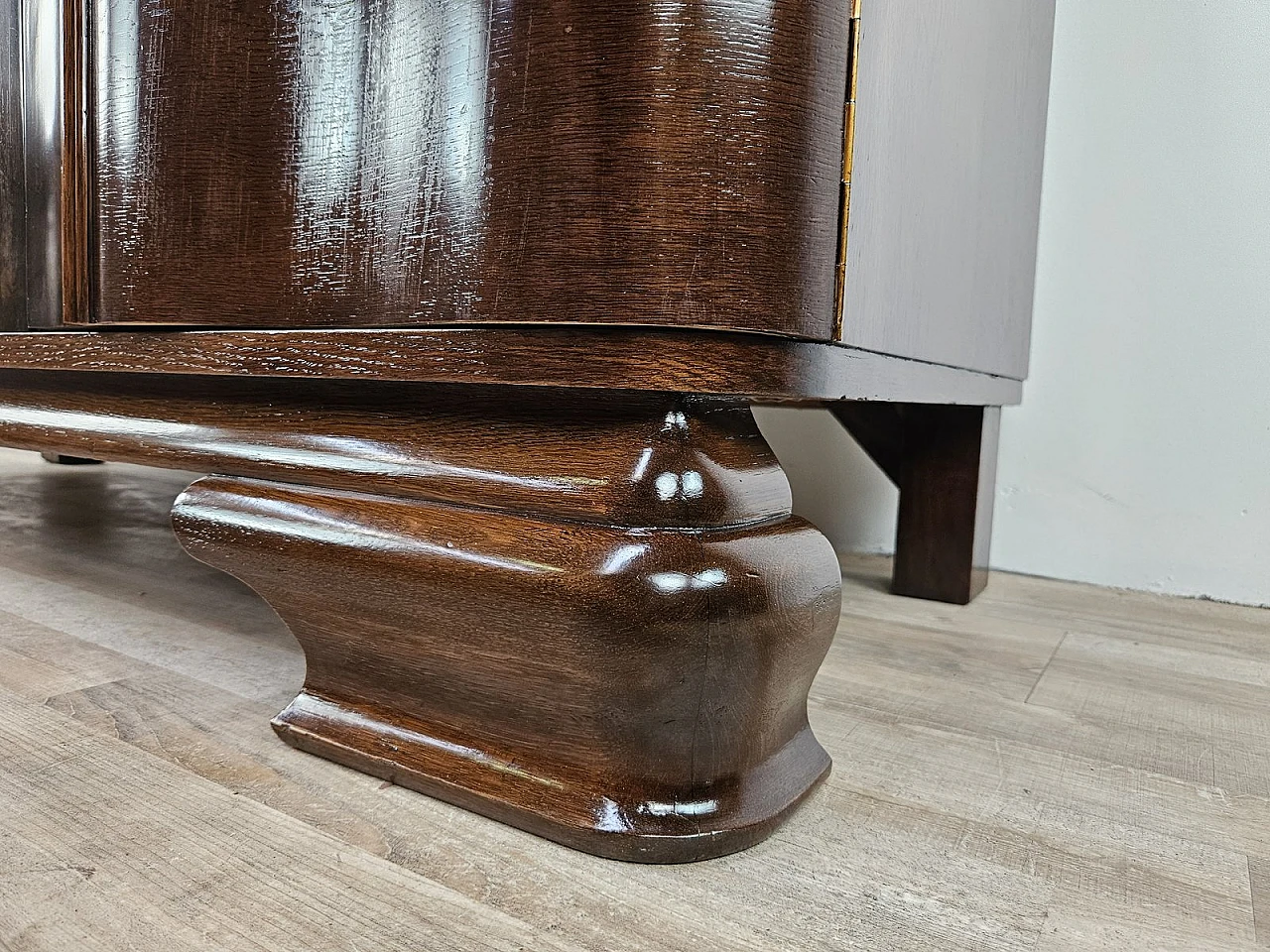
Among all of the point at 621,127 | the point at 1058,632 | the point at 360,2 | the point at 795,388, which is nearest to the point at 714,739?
the point at 795,388

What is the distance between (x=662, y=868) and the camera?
1.34 ft

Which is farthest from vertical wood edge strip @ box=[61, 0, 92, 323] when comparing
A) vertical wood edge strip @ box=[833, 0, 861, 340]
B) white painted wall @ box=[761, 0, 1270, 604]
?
white painted wall @ box=[761, 0, 1270, 604]

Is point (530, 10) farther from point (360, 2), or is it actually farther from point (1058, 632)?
point (1058, 632)

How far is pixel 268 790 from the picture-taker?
0.46 meters

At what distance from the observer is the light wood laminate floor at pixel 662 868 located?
361 millimetres

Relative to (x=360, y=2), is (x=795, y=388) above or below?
below

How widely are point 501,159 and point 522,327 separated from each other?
75mm

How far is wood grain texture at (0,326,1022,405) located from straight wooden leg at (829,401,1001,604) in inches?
17.2

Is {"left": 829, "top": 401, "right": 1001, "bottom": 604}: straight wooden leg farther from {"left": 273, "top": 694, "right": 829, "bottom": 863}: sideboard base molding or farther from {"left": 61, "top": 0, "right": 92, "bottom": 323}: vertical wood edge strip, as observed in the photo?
{"left": 61, "top": 0, "right": 92, "bottom": 323}: vertical wood edge strip

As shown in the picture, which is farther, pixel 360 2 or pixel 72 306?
pixel 72 306

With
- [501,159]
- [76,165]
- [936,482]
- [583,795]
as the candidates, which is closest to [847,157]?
[501,159]

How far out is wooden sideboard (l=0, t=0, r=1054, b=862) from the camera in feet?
1.26

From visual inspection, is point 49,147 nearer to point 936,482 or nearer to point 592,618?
point 592,618

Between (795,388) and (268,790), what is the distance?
33 cm
